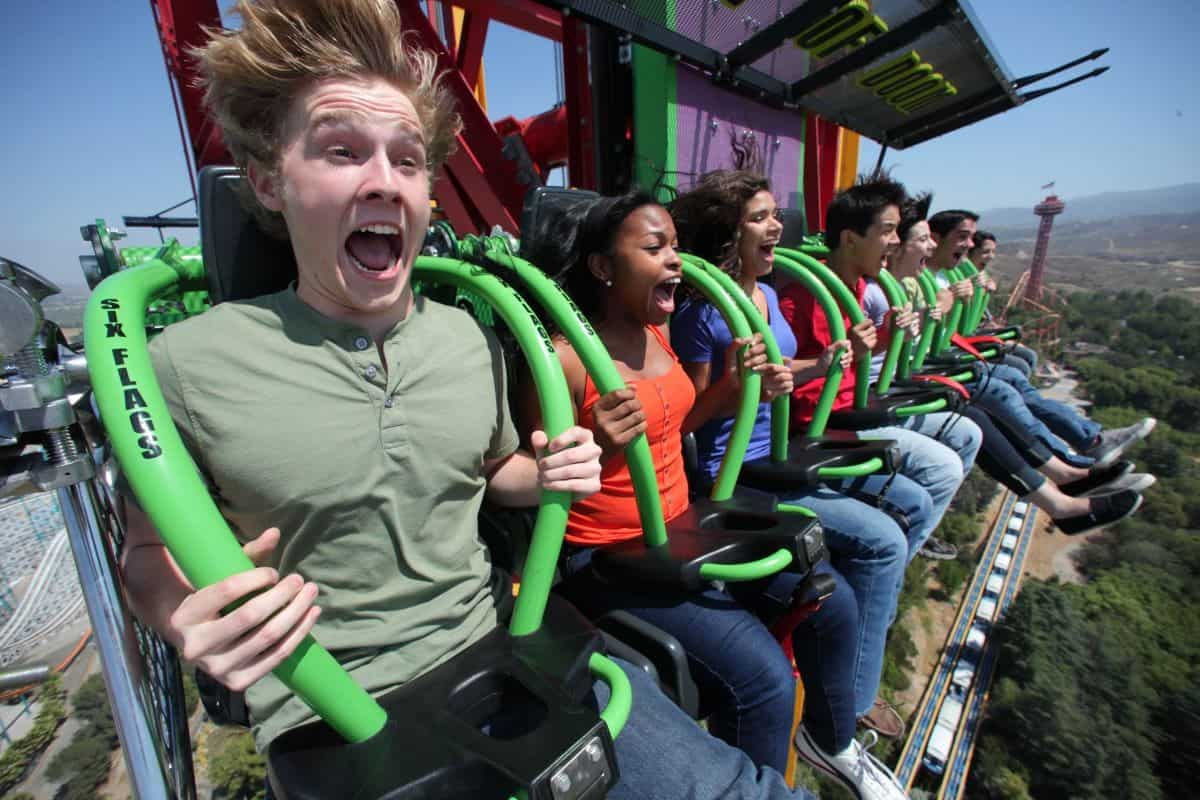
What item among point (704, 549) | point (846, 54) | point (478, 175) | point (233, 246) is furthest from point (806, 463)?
point (846, 54)

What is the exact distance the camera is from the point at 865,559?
2.15 metres

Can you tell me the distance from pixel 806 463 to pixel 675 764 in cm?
122

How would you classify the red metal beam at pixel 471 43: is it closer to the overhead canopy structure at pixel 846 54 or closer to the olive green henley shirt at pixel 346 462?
the overhead canopy structure at pixel 846 54

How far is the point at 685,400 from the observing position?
1893mm

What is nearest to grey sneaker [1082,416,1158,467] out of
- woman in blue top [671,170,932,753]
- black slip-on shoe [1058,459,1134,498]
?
black slip-on shoe [1058,459,1134,498]

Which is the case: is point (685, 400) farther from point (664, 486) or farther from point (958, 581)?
point (958, 581)

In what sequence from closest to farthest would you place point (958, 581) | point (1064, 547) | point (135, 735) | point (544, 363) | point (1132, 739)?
point (135, 735)
point (544, 363)
point (1132, 739)
point (958, 581)
point (1064, 547)

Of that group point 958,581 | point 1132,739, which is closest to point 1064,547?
point 958,581

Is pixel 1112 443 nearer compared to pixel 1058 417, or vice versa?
pixel 1112 443

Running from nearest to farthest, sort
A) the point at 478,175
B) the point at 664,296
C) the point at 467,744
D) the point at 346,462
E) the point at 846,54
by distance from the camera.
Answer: the point at 467,744 → the point at 346,462 → the point at 664,296 → the point at 478,175 → the point at 846,54

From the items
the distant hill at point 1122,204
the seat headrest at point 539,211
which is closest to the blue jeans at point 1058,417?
the seat headrest at point 539,211

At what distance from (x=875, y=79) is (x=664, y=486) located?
4753mm

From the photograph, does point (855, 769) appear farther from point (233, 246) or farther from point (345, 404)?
point (233, 246)

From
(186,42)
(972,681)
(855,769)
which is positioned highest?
(186,42)
